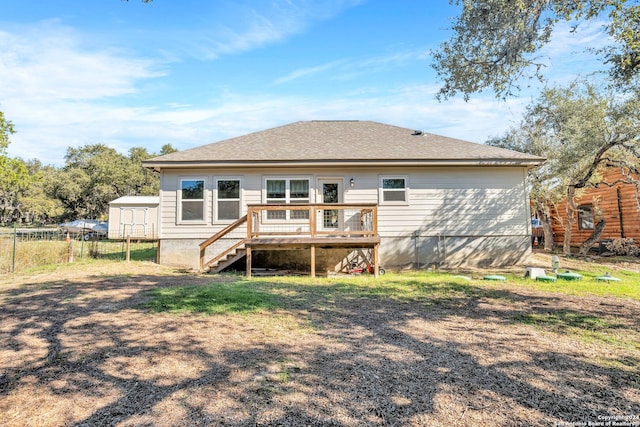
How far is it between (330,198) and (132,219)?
16.3 metres

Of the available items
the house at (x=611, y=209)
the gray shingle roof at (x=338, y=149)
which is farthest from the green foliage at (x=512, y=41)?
the house at (x=611, y=209)

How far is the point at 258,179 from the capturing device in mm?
11203

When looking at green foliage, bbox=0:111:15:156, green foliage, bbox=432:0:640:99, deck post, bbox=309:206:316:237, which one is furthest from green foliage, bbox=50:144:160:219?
green foliage, bbox=432:0:640:99

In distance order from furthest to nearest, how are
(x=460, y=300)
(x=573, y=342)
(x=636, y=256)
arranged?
A: 1. (x=636, y=256)
2. (x=460, y=300)
3. (x=573, y=342)

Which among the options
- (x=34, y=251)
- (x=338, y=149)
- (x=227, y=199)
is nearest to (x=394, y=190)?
(x=338, y=149)

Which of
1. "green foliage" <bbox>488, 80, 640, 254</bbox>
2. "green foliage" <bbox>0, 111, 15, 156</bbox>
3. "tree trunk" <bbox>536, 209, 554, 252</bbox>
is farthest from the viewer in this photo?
"green foliage" <bbox>0, 111, 15, 156</bbox>

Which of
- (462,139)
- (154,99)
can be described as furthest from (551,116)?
(154,99)

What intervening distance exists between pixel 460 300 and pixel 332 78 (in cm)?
1053

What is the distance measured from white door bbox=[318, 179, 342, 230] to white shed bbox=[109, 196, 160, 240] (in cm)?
1487

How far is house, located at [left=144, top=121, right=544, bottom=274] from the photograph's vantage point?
430 inches

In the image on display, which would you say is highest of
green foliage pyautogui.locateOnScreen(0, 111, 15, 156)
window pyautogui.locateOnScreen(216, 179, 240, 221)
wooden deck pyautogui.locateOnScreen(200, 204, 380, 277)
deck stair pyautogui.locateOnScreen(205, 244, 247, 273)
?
green foliage pyautogui.locateOnScreen(0, 111, 15, 156)

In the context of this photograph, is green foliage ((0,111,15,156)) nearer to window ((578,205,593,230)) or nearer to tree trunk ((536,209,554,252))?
tree trunk ((536,209,554,252))

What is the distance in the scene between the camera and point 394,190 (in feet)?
37.2

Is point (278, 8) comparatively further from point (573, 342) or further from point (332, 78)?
point (573, 342)
